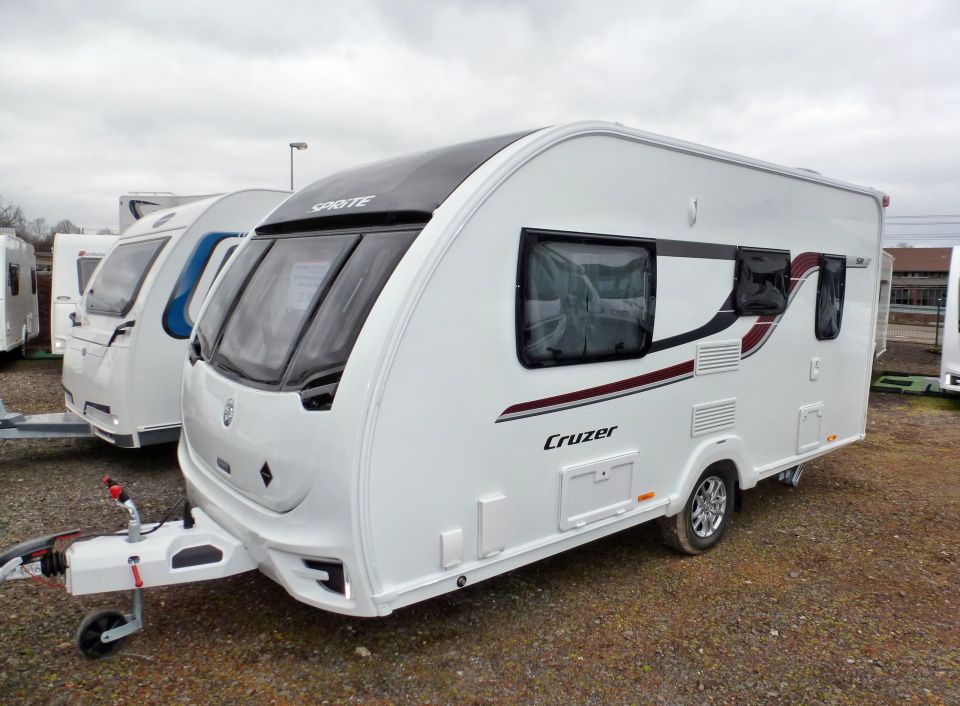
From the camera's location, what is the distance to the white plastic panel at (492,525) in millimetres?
3248

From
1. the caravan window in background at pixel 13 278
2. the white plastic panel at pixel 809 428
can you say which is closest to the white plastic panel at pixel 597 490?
the white plastic panel at pixel 809 428

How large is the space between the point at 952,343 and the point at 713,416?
7687 millimetres

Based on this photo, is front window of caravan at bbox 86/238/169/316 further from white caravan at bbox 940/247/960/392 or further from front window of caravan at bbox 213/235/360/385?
white caravan at bbox 940/247/960/392

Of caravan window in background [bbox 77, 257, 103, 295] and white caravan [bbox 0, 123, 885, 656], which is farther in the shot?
caravan window in background [bbox 77, 257, 103, 295]

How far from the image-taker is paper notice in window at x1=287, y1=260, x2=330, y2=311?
10.9ft

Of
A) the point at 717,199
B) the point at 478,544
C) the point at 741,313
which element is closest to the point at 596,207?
the point at 717,199

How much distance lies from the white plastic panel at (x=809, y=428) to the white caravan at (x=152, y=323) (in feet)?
16.0

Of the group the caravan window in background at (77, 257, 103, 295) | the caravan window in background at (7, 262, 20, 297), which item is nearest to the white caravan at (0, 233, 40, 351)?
the caravan window in background at (7, 262, 20, 297)

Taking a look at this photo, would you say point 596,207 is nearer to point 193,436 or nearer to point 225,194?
point 193,436

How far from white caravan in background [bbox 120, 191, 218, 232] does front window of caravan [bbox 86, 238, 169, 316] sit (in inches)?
37.0

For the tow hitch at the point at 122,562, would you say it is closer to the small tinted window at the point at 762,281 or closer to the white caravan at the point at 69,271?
the small tinted window at the point at 762,281

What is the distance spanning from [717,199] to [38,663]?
14.3 ft

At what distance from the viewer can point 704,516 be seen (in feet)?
15.2

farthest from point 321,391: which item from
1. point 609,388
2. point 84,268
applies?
point 84,268
